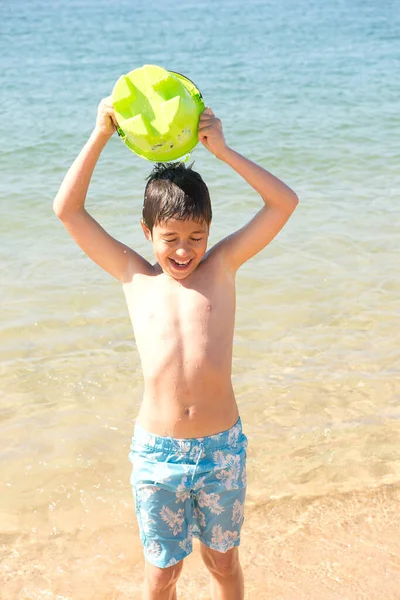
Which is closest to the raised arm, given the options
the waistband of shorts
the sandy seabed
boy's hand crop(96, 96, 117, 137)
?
boy's hand crop(96, 96, 117, 137)

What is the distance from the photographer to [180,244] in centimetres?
258

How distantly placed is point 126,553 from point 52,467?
2.38 ft

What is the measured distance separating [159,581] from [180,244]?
1.09m

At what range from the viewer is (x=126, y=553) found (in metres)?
3.27

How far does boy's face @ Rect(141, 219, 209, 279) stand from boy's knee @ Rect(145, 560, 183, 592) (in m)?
0.95

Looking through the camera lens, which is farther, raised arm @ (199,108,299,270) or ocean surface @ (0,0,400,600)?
ocean surface @ (0,0,400,600)

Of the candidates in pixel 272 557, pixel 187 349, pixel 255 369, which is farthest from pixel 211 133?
pixel 255 369

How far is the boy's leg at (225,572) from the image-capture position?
2.62 meters

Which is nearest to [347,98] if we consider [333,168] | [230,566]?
[333,168]

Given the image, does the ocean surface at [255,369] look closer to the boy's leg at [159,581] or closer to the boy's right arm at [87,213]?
the boy's leg at [159,581]

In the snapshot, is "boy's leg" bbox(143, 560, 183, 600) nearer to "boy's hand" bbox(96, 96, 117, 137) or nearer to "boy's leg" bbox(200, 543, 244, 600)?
"boy's leg" bbox(200, 543, 244, 600)

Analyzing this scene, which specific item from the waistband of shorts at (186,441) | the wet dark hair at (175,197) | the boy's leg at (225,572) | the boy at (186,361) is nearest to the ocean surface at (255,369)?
the boy's leg at (225,572)

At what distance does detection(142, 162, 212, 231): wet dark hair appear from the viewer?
2545 millimetres

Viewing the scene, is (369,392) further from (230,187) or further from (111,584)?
(230,187)
